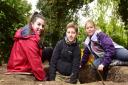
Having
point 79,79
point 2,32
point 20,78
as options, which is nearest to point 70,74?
point 79,79

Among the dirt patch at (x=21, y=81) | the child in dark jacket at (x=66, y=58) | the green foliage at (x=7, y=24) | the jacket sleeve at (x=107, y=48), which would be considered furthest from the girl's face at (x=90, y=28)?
the green foliage at (x=7, y=24)

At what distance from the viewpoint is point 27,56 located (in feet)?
20.9

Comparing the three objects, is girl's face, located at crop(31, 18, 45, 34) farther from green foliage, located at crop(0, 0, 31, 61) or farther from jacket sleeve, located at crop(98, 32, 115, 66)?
green foliage, located at crop(0, 0, 31, 61)

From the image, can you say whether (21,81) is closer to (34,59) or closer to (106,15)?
(34,59)

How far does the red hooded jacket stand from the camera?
632 cm

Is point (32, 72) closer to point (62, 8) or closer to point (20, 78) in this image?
point (20, 78)

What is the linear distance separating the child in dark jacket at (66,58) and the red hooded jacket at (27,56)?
0.99 ft

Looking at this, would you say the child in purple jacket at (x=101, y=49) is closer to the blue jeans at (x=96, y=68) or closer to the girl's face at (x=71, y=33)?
the blue jeans at (x=96, y=68)

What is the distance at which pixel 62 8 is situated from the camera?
18.3 metres

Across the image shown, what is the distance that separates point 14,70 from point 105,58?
1509 millimetres

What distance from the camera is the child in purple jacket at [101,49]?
6.79 meters

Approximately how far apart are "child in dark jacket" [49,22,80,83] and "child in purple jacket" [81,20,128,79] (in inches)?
15.6

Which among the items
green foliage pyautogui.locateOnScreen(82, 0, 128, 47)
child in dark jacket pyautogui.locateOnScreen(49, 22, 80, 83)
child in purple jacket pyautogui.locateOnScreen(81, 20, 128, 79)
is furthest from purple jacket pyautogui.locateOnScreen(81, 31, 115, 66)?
green foliage pyautogui.locateOnScreen(82, 0, 128, 47)

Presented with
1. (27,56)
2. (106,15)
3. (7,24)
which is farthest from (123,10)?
(27,56)
